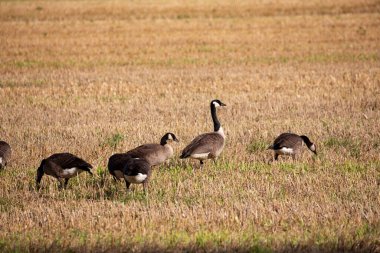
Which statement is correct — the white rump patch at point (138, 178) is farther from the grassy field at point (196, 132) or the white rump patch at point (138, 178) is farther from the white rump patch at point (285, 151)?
the white rump patch at point (285, 151)

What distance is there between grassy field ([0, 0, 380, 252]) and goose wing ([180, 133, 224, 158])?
1.32 feet

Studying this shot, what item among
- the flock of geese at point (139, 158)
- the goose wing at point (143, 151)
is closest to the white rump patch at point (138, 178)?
the flock of geese at point (139, 158)

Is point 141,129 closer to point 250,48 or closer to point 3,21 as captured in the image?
point 250,48

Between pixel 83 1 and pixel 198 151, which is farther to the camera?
pixel 83 1

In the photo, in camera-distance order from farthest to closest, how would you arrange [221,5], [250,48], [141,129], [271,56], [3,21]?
[221,5] → [3,21] → [250,48] → [271,56] → [141,129]

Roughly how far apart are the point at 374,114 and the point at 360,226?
30.2ft

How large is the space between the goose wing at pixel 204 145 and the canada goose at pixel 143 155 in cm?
39

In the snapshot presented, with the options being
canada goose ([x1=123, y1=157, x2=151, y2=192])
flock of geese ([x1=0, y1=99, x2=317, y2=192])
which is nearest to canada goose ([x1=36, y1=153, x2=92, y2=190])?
flock of geese ([x1=0, y1=99, x2=317, y2=192])

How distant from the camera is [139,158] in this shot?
406 inches

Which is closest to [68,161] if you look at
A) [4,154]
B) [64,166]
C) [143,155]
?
[64,166]

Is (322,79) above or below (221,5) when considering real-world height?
below

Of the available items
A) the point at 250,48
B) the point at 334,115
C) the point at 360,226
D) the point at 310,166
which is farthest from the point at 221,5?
the point at 360,226

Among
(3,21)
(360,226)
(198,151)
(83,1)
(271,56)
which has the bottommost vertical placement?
(360,226)

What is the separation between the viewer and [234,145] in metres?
13.7
